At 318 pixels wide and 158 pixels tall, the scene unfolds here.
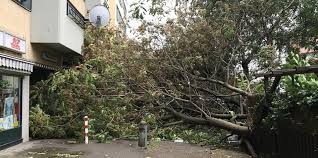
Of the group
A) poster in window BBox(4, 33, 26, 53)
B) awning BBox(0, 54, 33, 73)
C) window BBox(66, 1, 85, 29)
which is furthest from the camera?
window BBox(66, 1, 85, 29)

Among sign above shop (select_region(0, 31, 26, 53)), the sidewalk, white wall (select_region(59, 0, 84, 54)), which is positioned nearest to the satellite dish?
white wall (select_region(59, 0, 84, 54))

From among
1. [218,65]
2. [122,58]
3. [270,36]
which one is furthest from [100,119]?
[270,36]

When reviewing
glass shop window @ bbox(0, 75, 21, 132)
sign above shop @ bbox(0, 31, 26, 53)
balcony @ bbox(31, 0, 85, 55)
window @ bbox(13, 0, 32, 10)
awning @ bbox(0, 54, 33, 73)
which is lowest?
glass shop window @ bbox(0, 75, 21, 132)

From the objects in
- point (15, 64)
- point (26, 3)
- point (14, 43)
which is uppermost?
point (26, 3)

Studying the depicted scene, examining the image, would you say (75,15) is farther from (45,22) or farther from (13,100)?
(13,100)

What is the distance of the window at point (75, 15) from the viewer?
1707 cm

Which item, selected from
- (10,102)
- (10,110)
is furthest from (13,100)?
(10,110)

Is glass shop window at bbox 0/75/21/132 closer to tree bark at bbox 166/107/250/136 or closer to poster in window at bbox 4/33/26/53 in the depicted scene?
poster in window at bbox 4/33/26/53

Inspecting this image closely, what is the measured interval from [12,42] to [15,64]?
687 millimetres

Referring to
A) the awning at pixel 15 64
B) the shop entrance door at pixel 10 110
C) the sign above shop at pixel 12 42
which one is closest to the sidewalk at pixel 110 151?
the shop entrance door at pixel 10 110

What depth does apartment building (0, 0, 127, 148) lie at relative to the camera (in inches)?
483

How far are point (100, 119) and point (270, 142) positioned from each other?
6521mm

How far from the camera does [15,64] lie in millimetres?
12312

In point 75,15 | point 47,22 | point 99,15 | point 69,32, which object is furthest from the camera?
point 75,15
